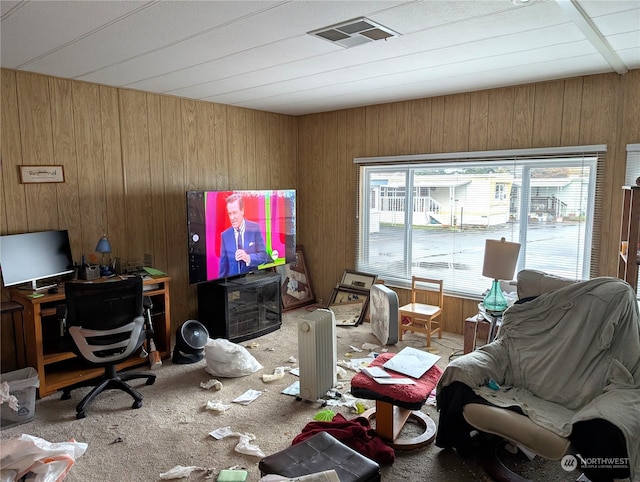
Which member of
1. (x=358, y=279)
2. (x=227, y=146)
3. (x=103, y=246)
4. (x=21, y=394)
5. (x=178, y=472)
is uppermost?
(x=227, y=146)

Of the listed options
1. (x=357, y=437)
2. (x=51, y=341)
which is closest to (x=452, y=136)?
(x=357, y=437)

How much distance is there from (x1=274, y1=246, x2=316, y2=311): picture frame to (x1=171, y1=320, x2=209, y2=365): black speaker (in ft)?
4.57

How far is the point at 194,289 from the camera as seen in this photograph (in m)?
4.64

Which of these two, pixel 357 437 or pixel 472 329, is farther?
pixel 472 329

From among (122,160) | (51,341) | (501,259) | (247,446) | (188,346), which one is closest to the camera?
(247,446)

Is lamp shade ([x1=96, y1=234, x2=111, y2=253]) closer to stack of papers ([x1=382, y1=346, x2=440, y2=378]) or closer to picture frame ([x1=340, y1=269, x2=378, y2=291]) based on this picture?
stack of papers ([x1=382, y1=346, x2=440, y2=378])

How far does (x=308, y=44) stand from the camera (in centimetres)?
275

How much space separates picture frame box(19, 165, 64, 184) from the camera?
133 inches

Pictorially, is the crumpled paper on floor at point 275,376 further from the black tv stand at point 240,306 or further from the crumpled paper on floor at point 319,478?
the crumpled paper on floor at point 319,478

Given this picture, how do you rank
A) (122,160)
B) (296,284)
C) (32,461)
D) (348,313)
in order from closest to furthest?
(32,461) < (122,160) < (348,313) < (296,284)

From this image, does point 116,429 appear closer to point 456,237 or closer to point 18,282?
point 18,282

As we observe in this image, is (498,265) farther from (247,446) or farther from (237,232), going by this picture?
(237,232)

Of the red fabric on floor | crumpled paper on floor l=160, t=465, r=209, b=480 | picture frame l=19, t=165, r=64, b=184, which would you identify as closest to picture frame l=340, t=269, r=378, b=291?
the red fabric on floor

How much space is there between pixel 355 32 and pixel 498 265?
1.98 m
